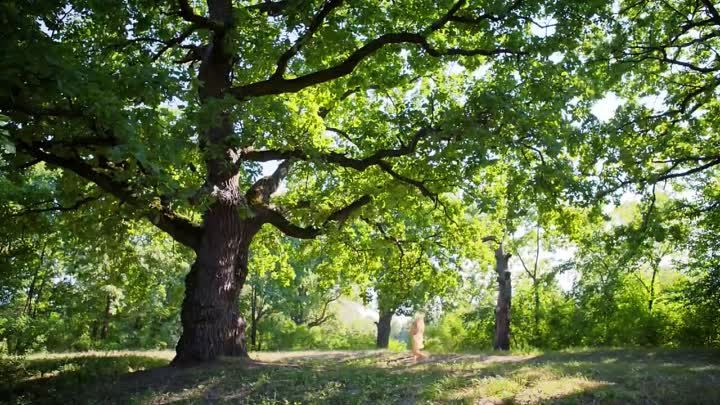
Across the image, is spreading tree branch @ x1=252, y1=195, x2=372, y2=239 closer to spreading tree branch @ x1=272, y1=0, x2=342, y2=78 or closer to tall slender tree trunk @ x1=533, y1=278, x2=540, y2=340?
spreading tree branch @ x1=272, y1=0, x2=342, y2=78

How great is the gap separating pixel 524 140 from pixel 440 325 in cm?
3264

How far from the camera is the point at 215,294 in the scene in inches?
522

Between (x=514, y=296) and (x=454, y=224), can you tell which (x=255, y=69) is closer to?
(x=454, y=224)

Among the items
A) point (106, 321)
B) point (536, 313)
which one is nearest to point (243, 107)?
point (536, 313)

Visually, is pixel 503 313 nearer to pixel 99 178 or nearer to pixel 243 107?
pixel 243 107

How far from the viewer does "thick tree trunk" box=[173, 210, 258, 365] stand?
12961mm

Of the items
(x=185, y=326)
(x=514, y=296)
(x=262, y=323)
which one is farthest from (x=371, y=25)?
(x=262, y=323)

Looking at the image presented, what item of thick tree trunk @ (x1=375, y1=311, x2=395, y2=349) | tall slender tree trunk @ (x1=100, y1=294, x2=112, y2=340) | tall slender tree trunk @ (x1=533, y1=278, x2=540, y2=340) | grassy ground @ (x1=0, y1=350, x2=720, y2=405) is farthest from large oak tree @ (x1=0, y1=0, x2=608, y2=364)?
thick tree trunk @ (x1=375, y1=311, x2=395, y2=349)

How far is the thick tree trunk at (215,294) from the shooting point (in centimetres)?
1296

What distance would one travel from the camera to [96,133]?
8.45 meters

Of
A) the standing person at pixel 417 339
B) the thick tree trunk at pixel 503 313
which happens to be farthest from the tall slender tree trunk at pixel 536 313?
the standing person at pixel 417 339

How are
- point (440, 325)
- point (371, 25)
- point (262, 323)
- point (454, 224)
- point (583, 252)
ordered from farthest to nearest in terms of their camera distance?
point (262, 323) < point (440, 325) < point (583, 252) < point (454, 224) < point (371, 25)

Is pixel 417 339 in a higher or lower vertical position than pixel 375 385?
higher

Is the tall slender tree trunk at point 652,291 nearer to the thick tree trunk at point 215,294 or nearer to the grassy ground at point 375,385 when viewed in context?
the grassy ground at point 375,385
